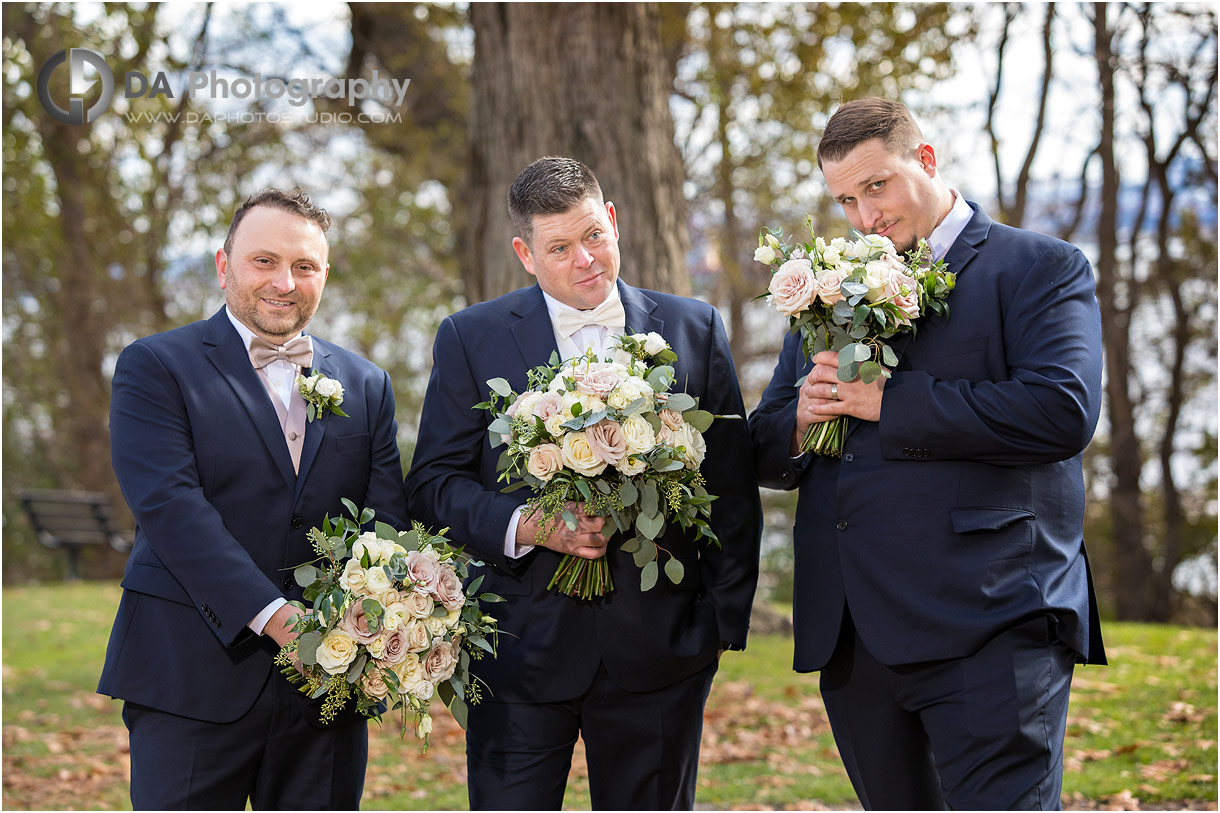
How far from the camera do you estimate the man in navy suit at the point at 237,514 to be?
3.43m

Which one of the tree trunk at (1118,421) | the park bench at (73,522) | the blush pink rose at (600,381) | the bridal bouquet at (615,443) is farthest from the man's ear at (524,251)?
the tree trunk at (1118,421)

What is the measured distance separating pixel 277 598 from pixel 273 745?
527 mm

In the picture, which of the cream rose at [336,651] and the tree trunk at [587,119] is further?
the tree trunk at [587,119]

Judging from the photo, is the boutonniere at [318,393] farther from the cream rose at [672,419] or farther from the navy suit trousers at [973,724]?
the navy suit trousers at [973,724]

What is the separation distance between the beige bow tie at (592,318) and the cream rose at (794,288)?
692mm

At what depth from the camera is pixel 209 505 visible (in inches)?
138

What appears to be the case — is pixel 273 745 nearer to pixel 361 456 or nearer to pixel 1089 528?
pixel 361 456

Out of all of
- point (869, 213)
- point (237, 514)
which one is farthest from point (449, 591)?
point (869, 213)

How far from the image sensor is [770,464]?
386cm

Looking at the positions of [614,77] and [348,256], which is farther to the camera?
[348,256]

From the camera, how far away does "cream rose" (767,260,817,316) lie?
3.31 metres

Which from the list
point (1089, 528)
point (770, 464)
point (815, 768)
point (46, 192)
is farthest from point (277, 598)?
point (1089, 528)

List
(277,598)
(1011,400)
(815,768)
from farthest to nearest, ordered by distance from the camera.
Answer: (815,768) < (277,598) < (1011,400)
